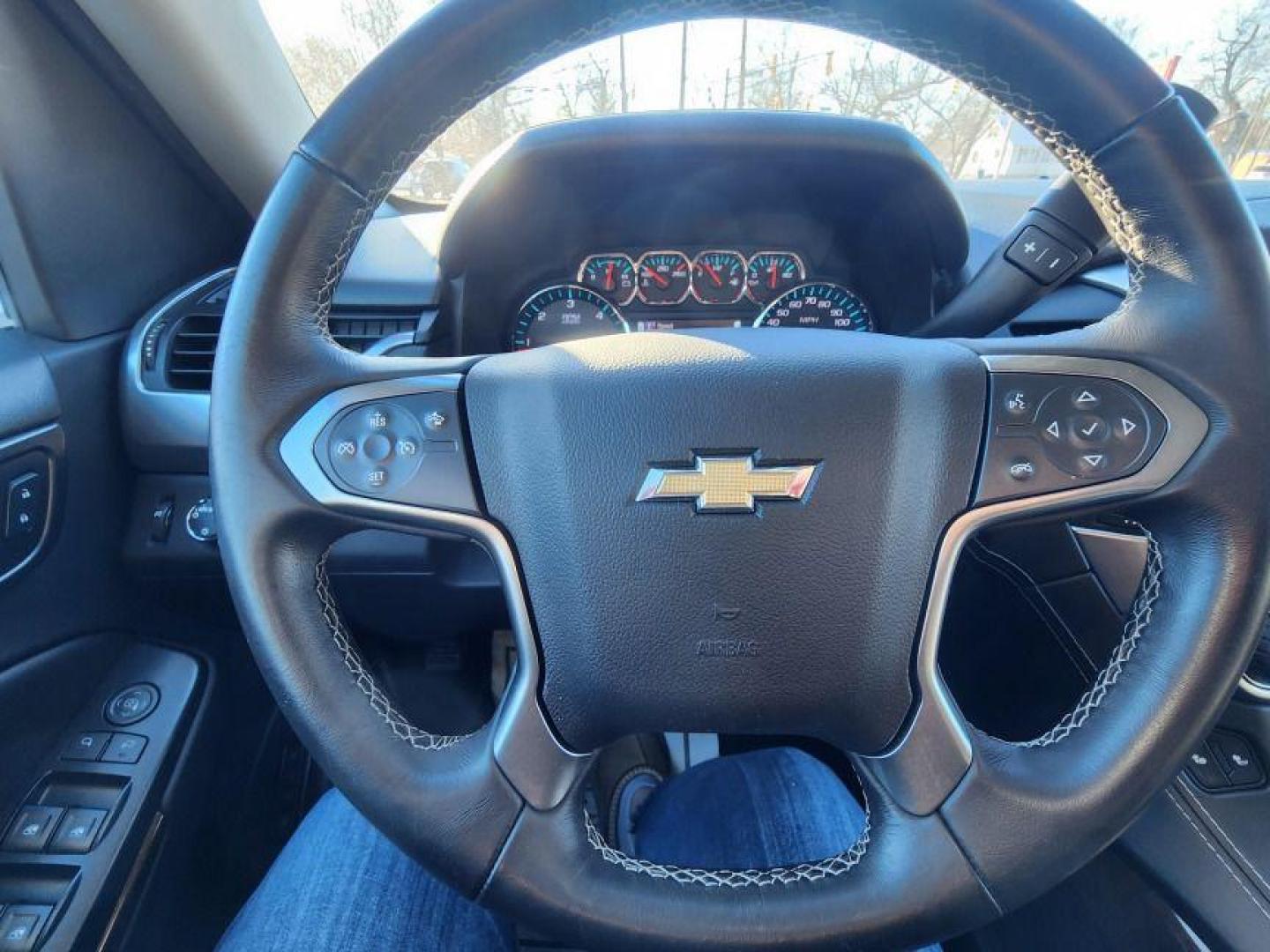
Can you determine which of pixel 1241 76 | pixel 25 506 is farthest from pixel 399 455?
pixel 1241 76

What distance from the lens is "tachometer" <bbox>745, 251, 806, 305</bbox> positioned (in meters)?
1.55

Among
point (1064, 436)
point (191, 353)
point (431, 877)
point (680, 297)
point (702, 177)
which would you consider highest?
point (702, 177)

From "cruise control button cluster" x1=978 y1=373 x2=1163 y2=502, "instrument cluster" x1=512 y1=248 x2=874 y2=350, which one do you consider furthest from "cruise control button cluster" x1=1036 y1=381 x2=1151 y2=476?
"instrument cluster" x1=512 y1=248 x2=874 y2=350

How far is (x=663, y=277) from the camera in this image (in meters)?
1.54

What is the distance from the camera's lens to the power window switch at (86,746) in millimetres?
1042

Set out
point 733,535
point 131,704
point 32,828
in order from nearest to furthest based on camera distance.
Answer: point 733,535 → point 32,828 → point 131,704

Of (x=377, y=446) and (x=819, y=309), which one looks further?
(x=819, y=309)

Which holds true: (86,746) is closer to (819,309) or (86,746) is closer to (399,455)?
(399,455)

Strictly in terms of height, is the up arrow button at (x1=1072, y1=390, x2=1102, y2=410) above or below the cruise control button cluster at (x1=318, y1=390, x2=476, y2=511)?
above

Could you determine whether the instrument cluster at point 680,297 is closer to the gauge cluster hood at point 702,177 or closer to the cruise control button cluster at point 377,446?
the gauge cluster hood at point 702,177

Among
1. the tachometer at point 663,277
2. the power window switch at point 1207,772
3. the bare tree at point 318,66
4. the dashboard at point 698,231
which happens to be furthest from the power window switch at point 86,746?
the power window switch at point 1207,772

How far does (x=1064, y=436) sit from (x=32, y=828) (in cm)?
127

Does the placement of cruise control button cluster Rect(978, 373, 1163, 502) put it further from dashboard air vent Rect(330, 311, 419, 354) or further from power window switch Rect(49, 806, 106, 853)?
power window switch Rect(49, 806, 106, 853)

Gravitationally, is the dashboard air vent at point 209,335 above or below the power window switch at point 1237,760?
above
